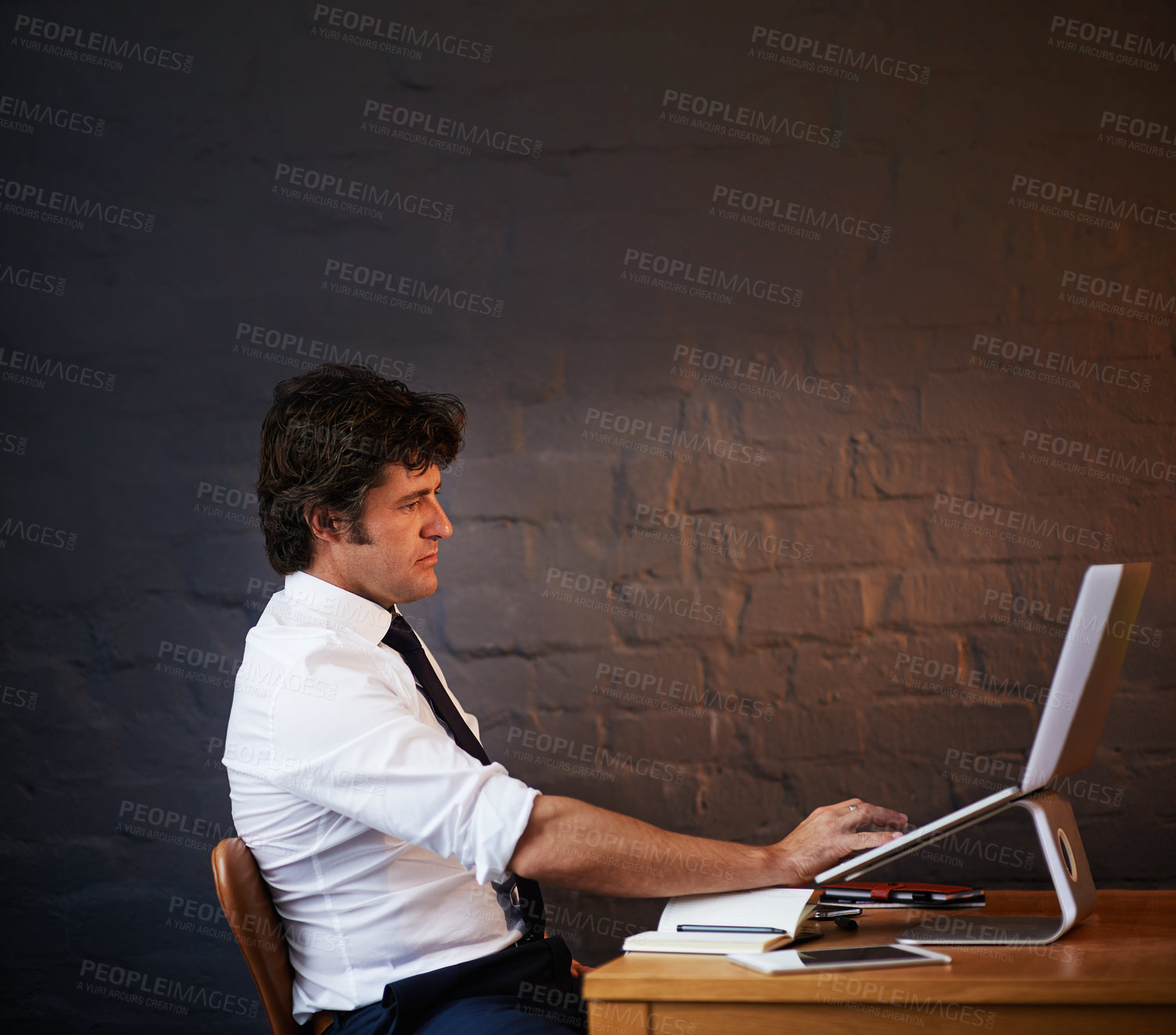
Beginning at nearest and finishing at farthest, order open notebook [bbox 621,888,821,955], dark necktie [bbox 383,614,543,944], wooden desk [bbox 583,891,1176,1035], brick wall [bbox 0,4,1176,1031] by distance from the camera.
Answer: wooden desk [bbox 583,891,1176,1035]
open notebook [bbox 621,888,821,955]
dark necktie [bbox 383,614,543,944]
brick wall [bbox 0,4,1176,1031]

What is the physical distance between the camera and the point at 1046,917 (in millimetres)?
1365

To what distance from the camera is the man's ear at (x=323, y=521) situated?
1.55m

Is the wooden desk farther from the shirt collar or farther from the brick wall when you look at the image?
the brick wall

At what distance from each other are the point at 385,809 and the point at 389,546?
48 cm

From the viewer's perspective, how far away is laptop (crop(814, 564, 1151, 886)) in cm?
120

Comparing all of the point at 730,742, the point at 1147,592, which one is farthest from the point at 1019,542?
the point at 730,742

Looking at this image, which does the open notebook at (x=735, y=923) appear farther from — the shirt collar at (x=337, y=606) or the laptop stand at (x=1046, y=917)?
the shirt collar at (x=337, y=606)

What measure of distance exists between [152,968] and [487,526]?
4.25 feet

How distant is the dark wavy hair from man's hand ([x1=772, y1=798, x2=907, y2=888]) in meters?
0.82

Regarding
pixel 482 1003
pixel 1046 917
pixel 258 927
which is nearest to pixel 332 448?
pixel 258 927

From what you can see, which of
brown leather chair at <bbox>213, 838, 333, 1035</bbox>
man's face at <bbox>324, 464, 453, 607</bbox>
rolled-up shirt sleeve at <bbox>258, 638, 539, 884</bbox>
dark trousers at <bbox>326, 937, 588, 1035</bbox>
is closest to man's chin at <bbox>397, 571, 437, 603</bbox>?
man's face at <bbox>324, 464, 453, 607</bbox>

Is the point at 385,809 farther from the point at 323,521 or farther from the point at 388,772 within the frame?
the point at 323,521

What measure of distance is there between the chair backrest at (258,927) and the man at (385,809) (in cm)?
2

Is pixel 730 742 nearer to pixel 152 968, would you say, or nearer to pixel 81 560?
pixel 152 968
